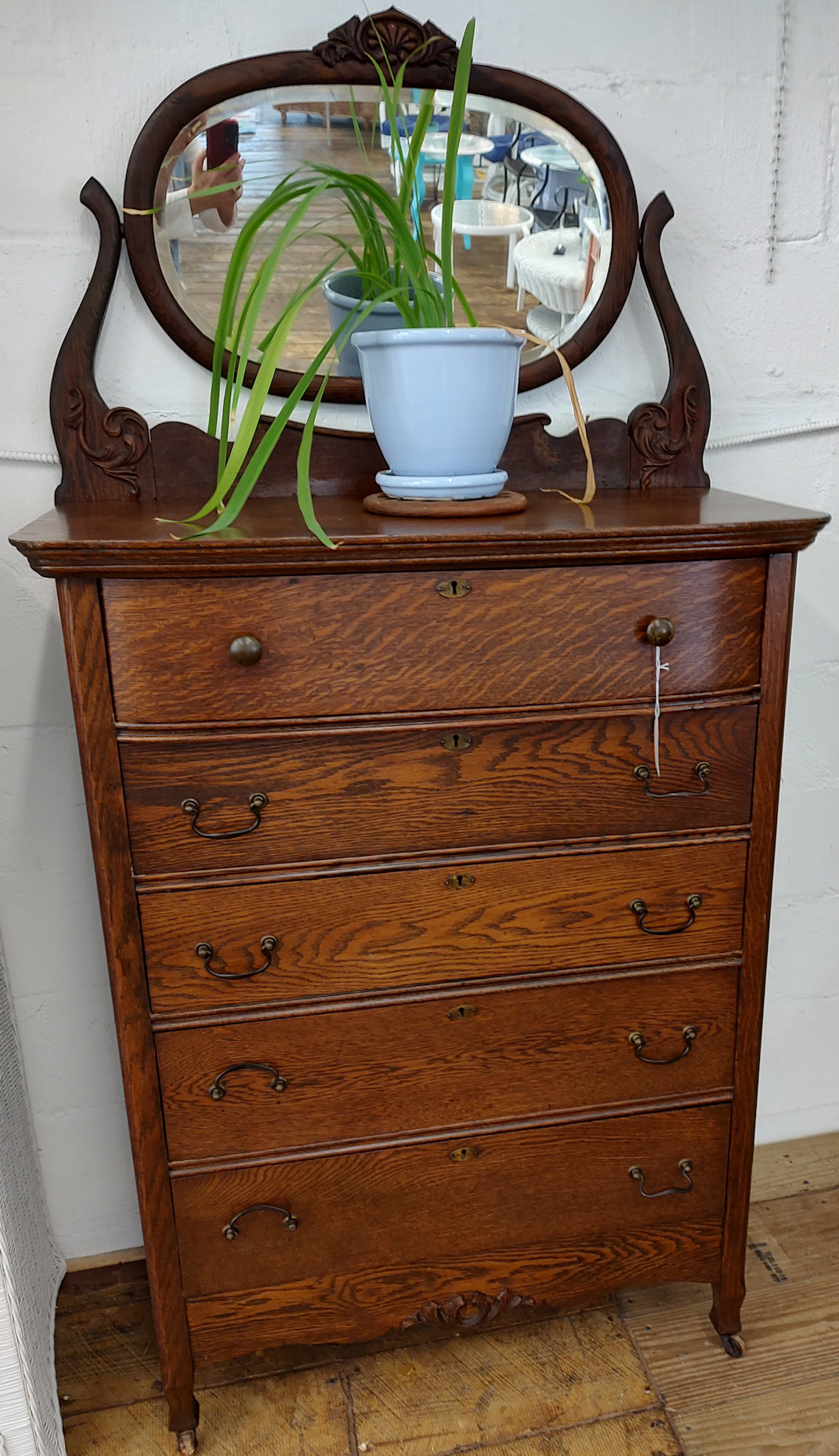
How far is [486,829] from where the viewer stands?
1.22m

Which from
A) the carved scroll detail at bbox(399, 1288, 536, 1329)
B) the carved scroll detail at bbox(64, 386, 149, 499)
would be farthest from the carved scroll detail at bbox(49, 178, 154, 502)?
the carved scroll detail at bbox(399, 1288, 536, 1329)

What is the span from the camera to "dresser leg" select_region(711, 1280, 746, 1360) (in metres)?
1.51

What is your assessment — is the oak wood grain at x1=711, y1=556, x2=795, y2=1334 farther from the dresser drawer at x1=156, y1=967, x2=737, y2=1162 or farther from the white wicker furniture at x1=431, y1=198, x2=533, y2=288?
the white wicker furniture at x1=431, y1=198, x2=533, y2=288

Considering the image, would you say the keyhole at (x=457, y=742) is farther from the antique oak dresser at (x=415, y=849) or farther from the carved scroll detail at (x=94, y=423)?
the carved scroll detail at (x=94, y=423)

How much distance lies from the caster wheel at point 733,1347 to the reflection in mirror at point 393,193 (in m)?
1.51

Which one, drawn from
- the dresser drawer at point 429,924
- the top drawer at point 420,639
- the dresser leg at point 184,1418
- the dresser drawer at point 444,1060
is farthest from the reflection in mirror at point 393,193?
the dresser leg at point 184,1418

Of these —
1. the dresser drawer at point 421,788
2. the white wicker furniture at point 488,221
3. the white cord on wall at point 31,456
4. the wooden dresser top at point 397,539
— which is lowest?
the dresser drawer at point 421,788

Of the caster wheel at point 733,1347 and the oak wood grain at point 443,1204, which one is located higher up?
the oak wood grain at point 443,1204

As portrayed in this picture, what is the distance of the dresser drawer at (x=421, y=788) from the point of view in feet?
3.76

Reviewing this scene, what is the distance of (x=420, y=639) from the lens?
3.71 ft

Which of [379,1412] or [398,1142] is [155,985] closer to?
[398,1142]

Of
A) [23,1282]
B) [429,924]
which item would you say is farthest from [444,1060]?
[23,1282]

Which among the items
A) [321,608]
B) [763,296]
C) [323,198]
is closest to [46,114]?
[323,198]

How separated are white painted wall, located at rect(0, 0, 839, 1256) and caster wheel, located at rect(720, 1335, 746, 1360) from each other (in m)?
0.76
